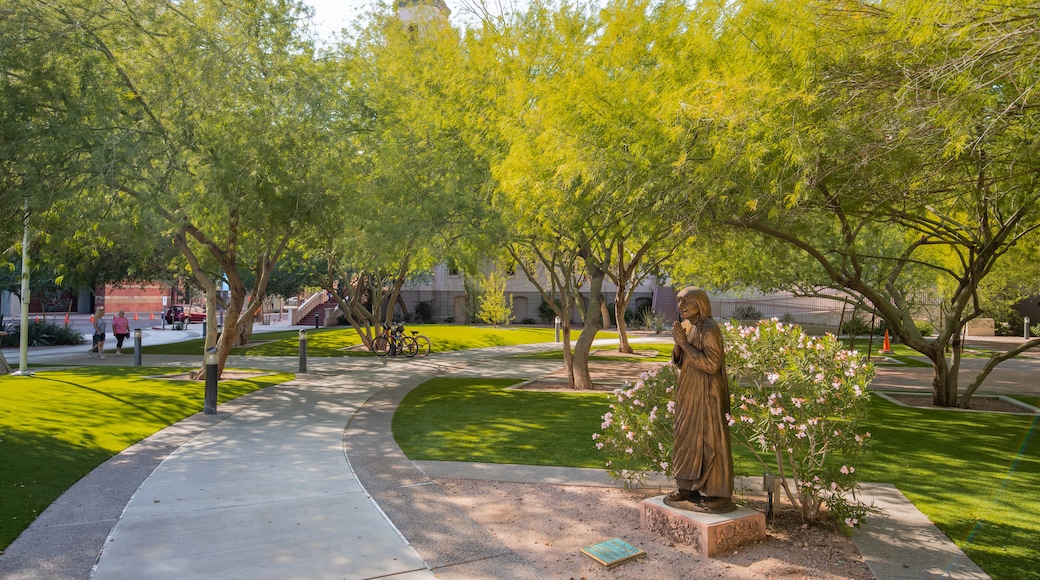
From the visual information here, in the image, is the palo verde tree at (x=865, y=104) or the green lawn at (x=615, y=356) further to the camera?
the green lawn at (x=615, y=356)

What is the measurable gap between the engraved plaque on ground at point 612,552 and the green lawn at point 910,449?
258 centimetres

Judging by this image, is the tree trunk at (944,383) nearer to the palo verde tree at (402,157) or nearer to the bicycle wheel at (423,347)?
the palo verde tree at (402,157)

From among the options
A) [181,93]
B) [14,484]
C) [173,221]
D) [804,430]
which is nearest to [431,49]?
[181,93]

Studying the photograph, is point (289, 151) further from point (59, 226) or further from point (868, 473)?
point (868, 473)

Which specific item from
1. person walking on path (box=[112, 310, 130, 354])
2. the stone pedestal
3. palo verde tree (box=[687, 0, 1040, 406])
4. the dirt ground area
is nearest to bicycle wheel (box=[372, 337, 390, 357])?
person walking on path (box=[112, 310, 130, 354])

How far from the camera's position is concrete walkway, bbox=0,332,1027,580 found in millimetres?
4820

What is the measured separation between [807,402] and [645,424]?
145 cm

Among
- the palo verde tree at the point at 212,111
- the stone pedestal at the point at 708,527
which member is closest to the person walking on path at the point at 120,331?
the palo verde tree at the point at 212,111

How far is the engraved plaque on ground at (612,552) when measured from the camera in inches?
195

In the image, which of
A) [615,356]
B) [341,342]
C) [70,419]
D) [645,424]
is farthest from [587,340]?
[341,342]

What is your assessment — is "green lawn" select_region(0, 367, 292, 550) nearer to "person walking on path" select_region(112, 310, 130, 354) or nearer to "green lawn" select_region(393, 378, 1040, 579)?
"green lawn" select_region(393, 378, 1040, 579)

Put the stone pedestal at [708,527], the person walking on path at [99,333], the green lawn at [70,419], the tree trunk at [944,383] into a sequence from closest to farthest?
the stone pedestal at [708,527]
the green lawn at [70,419]
the tree trunk at [944,383]
the person walking on path at [99,333]

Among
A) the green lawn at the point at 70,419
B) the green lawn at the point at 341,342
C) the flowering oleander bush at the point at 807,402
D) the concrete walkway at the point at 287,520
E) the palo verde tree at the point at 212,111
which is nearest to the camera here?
the concrete walkway at the point at 287,520

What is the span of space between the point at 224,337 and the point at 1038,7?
14626 mm
